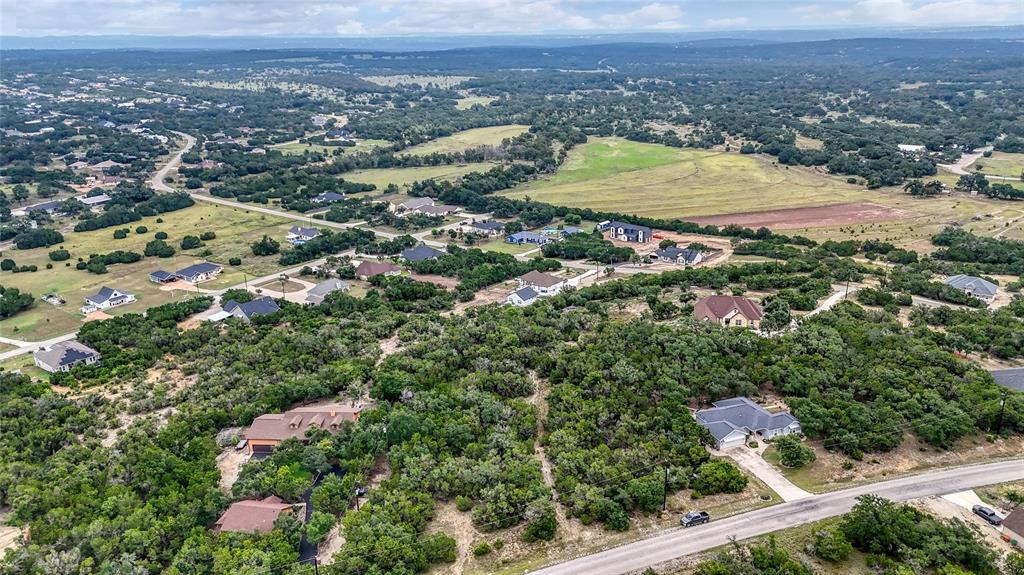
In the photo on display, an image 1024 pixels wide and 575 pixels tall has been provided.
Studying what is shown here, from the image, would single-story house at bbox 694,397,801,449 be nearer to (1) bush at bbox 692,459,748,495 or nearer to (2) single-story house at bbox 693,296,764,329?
(1) bush at bbox 692,459,748,495

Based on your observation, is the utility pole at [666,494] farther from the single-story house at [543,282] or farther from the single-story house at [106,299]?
the single-story house at [106,299]

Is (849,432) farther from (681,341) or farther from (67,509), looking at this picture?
(67,509)

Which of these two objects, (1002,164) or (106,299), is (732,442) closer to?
(106,299)

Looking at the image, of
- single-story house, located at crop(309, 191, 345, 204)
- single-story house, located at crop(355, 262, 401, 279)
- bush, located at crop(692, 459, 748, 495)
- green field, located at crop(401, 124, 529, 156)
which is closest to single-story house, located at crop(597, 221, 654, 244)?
single-story house, located at crop(355, 262, 401, 279)

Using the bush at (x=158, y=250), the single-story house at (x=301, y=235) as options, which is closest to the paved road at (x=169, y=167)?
the bush at (x=158, y=250)

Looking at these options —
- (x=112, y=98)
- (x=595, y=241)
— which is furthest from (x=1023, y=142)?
(x=112, y=98)
